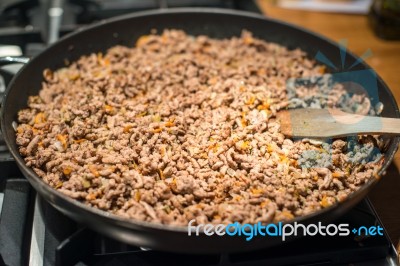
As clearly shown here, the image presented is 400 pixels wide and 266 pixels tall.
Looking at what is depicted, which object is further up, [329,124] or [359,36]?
[359,36]

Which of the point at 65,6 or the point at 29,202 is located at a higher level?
the point at 65,6

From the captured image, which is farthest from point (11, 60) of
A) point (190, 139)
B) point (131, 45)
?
point (190, 139)

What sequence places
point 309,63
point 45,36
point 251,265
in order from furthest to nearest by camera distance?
point 45,36 → point 309,63 → point 251,265

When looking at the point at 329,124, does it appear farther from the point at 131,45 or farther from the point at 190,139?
the point at 131,45

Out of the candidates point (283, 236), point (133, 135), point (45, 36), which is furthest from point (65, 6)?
point (283, 236)

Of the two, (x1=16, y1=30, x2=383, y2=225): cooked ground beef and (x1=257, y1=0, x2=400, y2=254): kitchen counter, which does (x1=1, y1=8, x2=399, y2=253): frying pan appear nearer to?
(x1=16, y1=30, x2=383, y2=225): cooked ground beef

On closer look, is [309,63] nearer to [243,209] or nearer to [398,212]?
[398,212]
